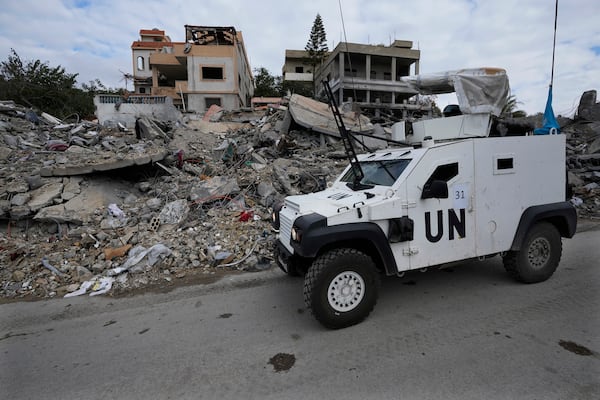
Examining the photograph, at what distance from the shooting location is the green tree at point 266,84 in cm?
4291

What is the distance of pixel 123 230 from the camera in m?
6.66

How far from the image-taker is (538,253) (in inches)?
171

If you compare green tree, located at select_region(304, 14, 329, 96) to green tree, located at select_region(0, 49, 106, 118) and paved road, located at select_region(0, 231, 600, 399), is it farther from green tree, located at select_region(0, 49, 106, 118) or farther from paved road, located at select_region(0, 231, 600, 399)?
paved road, located at select_region(0, 231, 600, 399)

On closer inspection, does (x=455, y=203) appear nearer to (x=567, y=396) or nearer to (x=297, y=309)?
(x=567, y=396)

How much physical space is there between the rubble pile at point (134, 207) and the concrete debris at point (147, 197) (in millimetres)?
24

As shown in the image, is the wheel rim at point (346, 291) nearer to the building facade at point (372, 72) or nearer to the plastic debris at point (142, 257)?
the plastic debris at point (142, 257)

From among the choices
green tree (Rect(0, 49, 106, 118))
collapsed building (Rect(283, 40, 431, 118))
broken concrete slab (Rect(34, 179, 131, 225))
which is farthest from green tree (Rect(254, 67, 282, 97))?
broken concrete slab (Rect(34, 179, 131, 225))

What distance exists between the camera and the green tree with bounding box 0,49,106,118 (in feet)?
81.5

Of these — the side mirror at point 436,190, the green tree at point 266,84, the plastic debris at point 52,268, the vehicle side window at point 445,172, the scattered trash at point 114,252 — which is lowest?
the plastic debris at point 52,268

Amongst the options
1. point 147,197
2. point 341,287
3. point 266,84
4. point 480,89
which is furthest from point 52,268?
point 266,84

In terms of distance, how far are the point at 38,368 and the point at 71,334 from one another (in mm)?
652

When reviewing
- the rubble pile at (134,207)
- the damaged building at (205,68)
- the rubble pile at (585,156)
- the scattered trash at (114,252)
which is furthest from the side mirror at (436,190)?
the damaged building at (205,68)

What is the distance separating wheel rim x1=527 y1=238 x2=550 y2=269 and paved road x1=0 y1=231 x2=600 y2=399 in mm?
291

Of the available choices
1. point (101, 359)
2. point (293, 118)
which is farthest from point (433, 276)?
point (293, 118)
